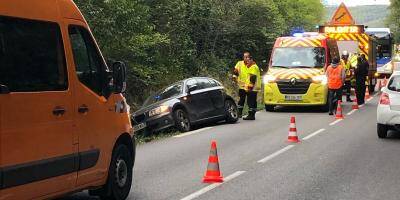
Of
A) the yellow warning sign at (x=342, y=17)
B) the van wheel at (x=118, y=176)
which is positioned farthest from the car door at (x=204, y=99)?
the yellow warning sign at (x=342, y=17)

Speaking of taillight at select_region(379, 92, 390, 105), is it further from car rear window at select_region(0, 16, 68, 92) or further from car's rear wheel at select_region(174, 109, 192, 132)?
car rear window at select_region(0, 16, 68, 92)

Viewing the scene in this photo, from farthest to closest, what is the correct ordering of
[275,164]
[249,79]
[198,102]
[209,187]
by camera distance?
[249,79] < [198,102] < [275,164] < [209,187]

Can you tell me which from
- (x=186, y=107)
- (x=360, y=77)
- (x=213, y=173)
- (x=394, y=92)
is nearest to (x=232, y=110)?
(x=186, y=107)

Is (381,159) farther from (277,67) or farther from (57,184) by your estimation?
(277,67)

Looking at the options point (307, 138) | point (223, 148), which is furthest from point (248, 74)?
point (223, 148)

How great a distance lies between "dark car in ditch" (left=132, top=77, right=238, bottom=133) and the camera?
14.7 metres

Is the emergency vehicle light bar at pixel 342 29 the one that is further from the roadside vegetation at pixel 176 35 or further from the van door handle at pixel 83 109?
the van door handle at pixel 83 109

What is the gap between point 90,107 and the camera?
6.48m

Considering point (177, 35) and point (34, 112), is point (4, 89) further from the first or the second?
point (177, 35)

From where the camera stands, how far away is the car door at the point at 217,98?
16.5 m

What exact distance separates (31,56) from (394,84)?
9.64 metres

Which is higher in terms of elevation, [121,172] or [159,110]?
[159,110]

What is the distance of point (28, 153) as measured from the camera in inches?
213

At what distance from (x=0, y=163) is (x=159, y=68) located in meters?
17.4
